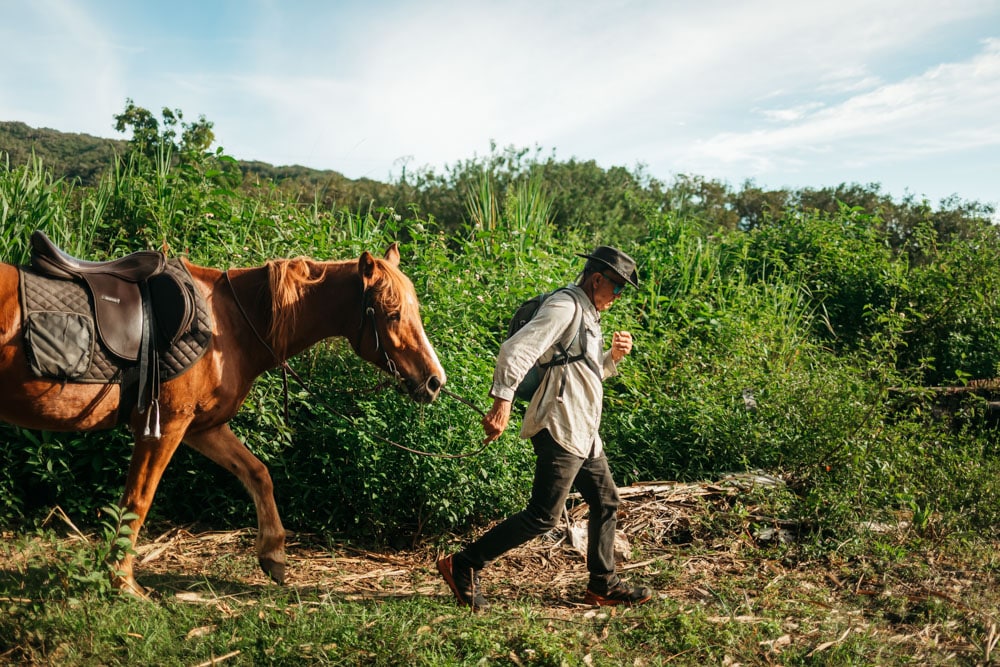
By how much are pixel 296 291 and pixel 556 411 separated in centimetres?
152

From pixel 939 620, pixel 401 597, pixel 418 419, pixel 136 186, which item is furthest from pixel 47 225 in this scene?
pixel 939 620

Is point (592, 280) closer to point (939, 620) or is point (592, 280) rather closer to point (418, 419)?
point (418, 419)

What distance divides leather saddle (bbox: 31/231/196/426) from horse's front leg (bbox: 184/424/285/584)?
0.60m

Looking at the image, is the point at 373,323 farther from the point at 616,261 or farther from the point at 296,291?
the point at 616,261

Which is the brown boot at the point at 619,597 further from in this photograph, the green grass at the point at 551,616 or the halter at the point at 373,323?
the halter at the point at 373,323

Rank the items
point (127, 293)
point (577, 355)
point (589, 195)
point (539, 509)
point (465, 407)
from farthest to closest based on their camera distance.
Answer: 1. point (589, 195)
2. point (465, 407)
3. point (577, 355)
4. point (539, 509)
5. point (127, 293)

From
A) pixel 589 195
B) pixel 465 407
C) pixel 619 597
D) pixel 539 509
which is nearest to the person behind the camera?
pixel 539 509

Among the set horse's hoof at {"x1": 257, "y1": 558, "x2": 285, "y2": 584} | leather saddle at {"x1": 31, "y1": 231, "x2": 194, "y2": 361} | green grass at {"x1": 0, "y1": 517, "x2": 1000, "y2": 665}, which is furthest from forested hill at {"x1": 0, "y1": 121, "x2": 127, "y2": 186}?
green grass at {"x1": 0, "y1": 517, "x2": 1000, "y2": 665}

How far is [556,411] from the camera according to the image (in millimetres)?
3969

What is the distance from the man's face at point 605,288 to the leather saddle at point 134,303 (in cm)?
211

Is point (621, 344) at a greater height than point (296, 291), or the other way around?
point (296, 291)

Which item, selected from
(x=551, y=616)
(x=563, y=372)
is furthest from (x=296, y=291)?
(x=551, y=616)

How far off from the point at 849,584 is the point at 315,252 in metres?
4.65

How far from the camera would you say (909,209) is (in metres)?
15.9
